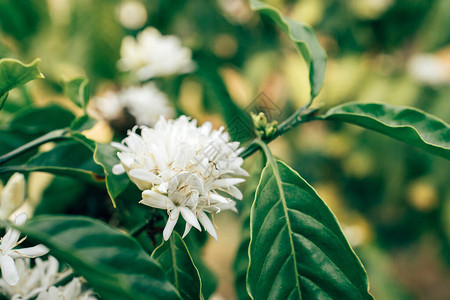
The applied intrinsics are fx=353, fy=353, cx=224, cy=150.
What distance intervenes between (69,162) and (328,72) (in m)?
1.28

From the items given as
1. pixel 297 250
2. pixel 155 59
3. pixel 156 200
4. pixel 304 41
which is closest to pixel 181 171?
pixel 156 200

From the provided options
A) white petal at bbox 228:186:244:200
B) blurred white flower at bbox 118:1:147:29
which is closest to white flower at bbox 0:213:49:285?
white petal at bbox 228:186:244:200

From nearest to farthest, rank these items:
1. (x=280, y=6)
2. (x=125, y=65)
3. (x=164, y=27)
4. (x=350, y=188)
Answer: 1. (x=125, y=65)
2. (x=164, y=27)
3. (x=280, y=6)
4. (x=350, y=188)

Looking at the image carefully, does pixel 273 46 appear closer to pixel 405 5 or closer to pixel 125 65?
pixel 405 5

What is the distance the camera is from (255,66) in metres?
1.39

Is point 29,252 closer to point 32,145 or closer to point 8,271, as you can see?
point 8,271

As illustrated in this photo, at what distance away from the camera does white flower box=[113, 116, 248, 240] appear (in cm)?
39

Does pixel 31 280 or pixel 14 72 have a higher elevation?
pixel 14 72

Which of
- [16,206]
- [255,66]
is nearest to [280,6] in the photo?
[255,66]

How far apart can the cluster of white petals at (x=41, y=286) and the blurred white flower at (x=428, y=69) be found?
1.61m

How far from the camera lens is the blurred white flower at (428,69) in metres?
1.61

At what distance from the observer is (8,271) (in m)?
0.36

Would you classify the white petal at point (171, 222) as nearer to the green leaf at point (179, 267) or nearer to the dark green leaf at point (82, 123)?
the green leaf at point (179, 267)

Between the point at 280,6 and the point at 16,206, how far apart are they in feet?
4.28
